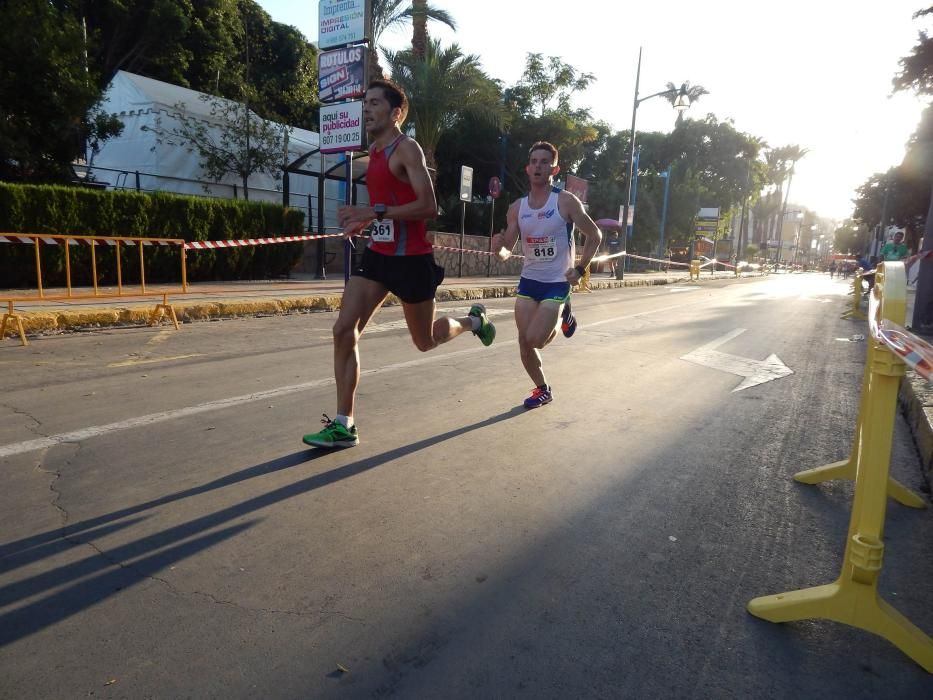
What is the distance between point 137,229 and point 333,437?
1085 cm

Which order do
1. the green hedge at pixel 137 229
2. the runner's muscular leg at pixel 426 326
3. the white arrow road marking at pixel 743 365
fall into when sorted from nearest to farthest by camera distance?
the runner's muscular leg at pixel 426 326 → the white arrow road marking at pixel 743 365 → the green hedge at pixel 137 229

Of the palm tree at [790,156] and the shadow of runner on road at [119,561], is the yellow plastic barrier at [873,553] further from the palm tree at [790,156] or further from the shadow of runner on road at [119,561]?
the palm tree at [790,156]

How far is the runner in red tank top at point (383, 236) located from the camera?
11.7 feet

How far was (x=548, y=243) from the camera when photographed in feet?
15.4

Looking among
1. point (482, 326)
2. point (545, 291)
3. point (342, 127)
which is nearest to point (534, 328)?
point (545, 291)

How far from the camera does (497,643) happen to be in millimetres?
1961

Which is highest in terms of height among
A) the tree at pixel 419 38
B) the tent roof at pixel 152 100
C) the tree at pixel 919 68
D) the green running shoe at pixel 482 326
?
the tree at pixel 419 38

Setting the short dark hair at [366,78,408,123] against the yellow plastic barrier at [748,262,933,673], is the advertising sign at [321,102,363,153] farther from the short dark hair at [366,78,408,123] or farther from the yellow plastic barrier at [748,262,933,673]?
the yellow plastic barrier at [748,262,933,673]

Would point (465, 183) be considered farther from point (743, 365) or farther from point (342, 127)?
point (743, 365)

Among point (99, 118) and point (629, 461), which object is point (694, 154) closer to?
point (99, 118)

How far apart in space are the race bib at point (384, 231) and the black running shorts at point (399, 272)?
9 cm

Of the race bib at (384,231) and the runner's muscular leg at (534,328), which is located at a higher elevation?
the race bib at (384,231)

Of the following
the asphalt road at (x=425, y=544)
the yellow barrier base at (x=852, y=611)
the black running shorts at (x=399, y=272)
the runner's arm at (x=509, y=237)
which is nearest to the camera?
the asphalt road at (x=425, y=544)

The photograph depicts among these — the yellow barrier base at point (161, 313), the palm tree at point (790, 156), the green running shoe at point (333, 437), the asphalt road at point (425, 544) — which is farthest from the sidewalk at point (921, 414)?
the palm tree at point (790, 156)
